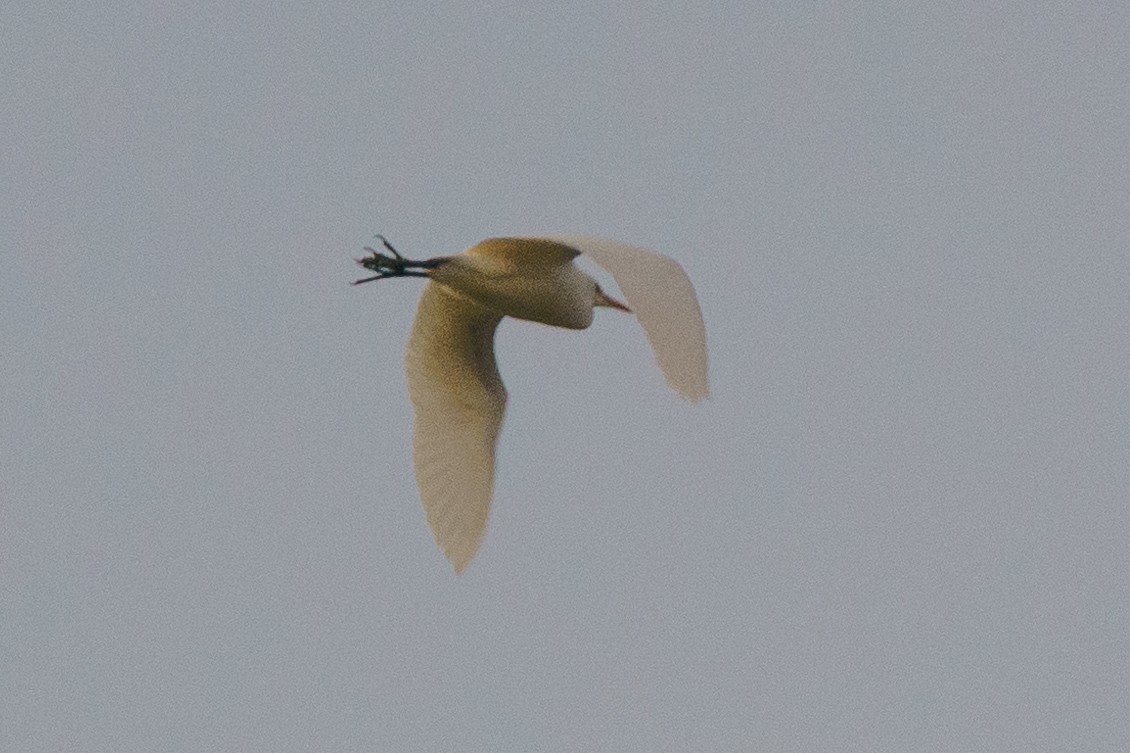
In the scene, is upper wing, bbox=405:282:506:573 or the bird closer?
the bird

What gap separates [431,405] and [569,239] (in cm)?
274

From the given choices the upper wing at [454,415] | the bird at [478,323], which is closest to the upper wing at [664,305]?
the bird at [478,323]

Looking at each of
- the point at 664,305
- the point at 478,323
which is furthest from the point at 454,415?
the point at 664,305

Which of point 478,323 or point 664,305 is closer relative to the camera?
point 664,305

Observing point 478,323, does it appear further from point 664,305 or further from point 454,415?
point 664,305

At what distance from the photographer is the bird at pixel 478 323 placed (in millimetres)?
10758

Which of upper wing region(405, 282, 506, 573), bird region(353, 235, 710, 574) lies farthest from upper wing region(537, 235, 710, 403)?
upper wing region(405, 282, 506, 573)

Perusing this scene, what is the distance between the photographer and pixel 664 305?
10422 mm

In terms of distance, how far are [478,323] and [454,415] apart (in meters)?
0.62

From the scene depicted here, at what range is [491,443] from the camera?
13.7 m

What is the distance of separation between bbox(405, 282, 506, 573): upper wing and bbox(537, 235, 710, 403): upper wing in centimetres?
233

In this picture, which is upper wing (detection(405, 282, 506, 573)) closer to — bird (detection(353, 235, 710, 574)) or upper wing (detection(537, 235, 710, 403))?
bird (detection(353, 235, 710, 574))

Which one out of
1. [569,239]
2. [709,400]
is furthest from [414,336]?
[709,400]

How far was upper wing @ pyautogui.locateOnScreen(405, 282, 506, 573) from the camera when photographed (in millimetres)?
13328
